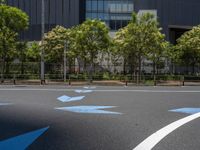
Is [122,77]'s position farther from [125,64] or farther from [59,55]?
[59,55]

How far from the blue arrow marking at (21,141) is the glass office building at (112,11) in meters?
62.0

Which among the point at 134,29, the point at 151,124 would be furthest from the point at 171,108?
the point at 134,29

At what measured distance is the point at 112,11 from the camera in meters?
70.1

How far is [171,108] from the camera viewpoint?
523 inches

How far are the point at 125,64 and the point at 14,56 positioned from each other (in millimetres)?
13071

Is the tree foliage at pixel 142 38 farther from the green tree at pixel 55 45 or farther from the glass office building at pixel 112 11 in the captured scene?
the glass office building at pixel 112 11

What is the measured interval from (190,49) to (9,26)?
20745 millimetres

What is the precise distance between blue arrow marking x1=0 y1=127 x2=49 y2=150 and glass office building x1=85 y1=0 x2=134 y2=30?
6200 cm

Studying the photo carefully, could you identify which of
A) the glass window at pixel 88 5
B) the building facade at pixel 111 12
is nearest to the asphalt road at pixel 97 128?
the building facade at pixel 111 12

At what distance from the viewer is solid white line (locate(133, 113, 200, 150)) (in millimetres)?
7015

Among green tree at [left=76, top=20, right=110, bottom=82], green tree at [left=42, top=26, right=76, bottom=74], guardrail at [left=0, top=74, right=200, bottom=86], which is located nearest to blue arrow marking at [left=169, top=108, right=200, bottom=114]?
guardrail at [left=0, top=74, right=200, bottom=86]

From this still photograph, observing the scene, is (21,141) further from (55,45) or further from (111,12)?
(111,12)

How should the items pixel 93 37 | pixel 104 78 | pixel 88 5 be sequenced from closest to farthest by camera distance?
1. pixel 93 37
2. pixel 104 78
3. pixel 88 5

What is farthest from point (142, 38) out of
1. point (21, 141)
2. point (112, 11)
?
point (112, 11)
